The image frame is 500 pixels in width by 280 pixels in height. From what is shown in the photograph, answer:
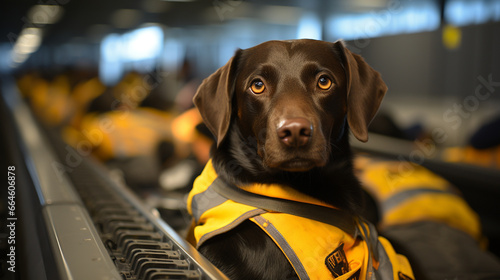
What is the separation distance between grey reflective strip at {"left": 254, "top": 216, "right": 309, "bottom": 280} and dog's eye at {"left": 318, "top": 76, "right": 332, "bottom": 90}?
1.02ft

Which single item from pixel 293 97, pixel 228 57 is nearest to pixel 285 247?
pixel 293 97

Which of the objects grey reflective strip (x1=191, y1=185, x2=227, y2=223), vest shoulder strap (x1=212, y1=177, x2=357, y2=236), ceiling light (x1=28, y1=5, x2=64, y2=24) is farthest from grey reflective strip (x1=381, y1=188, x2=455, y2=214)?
ceiling light (x1=28, y1=5, x2=64, y2=24)

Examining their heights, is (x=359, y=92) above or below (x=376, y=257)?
above

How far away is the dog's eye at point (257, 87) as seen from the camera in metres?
0.98

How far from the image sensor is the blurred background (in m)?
1.91

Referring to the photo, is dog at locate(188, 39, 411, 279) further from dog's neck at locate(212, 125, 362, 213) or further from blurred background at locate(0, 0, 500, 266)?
blurred background at locate(0, 0, 500, 266)

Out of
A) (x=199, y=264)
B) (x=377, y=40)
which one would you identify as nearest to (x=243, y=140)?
(x=199, y=264)

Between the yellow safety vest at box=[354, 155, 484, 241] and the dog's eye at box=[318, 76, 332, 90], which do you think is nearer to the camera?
the dog's eye at box=[318, 76, 332, 90]

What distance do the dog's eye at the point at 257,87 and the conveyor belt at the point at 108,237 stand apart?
368mm

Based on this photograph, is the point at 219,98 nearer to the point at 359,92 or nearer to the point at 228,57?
the point at 359,92

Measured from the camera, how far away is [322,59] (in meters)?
0.96

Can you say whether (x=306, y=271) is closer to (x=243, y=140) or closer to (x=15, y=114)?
(x=243, y=140)

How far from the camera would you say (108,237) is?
110 centimetres

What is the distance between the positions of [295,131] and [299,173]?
0.81 feet
